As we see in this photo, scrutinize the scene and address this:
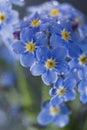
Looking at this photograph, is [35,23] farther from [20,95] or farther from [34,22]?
[20,95]

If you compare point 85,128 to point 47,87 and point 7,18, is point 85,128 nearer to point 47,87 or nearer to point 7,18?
point 47,87

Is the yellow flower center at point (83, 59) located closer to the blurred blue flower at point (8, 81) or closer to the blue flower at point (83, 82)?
the blue flower at point (83, 82)

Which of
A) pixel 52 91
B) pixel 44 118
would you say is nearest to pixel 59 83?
pixel 52 91

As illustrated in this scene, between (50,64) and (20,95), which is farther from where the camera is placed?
(20,95)

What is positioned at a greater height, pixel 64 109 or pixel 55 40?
pixel 55 40

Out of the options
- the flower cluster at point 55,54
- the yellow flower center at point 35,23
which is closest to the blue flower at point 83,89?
Answer: the flower cluster at point 55,54

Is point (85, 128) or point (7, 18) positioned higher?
point (7, 18)

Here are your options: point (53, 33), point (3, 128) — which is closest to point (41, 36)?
point (53, 33)

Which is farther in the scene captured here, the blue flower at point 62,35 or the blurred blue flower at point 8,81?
the blurred blue flower at point 8,81
